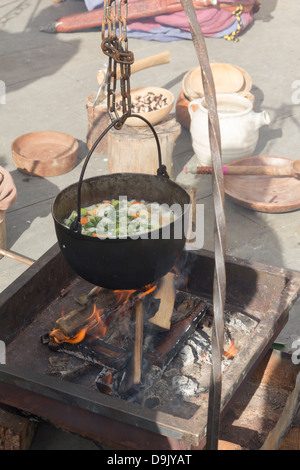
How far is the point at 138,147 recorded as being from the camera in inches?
219

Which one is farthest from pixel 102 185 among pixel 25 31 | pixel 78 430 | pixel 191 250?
pixel 25 31

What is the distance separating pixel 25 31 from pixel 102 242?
8404 mm

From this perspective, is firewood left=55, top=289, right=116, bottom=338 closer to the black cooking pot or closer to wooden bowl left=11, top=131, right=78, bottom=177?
the black cooking pot

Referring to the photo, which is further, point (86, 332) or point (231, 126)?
point (231, 126)

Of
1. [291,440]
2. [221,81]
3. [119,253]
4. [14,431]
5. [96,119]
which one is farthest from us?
[221,81]

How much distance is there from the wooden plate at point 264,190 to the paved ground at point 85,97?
142mm

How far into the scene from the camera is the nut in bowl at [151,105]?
5.73 metres

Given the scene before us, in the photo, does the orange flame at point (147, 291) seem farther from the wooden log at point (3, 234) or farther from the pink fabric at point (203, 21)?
the pink fabric at point (203, 21)

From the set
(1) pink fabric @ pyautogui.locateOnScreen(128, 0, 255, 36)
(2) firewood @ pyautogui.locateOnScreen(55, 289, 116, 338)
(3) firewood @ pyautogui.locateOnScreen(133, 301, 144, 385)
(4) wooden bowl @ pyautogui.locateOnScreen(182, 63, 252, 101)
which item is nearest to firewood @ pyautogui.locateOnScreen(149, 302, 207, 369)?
(3) firewood @ pyautogui.locateOnScreen(133, 301, 144, 385)

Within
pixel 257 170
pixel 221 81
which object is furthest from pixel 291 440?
pixel 221 81

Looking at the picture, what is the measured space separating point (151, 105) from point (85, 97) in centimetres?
216

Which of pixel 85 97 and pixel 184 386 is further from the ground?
pixel 184 386

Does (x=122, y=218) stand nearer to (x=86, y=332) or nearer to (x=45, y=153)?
(x=86, y=332)

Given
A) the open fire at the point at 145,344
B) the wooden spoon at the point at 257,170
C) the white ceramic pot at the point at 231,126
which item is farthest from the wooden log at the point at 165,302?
the white ceramic pot at the point at 231,126
